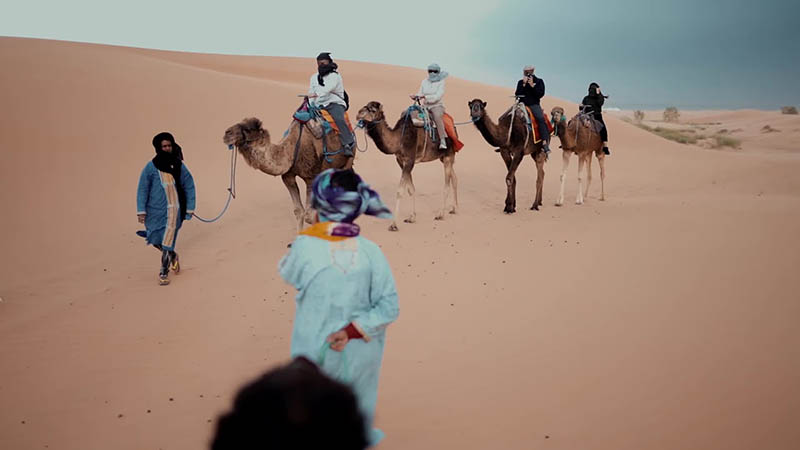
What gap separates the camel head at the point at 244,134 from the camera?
7.50 metres

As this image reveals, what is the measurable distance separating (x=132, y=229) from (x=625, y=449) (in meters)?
8.76

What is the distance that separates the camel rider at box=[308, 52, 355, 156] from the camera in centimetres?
877

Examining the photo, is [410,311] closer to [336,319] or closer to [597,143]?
[336,319]

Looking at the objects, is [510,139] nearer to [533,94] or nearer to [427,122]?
[533,94]

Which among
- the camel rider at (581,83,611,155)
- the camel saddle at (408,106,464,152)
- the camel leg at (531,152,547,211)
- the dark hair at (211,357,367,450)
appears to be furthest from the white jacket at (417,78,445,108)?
the dark hair at (211,357,367,450)

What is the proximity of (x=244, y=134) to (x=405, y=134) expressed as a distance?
316cm

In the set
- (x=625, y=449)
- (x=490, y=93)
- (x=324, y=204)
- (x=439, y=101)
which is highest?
(x=490, y=93)

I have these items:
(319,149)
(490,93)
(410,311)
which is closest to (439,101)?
(319,149)

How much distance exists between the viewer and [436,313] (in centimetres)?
597

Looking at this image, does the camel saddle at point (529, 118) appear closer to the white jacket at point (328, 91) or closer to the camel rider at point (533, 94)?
the camel rider at point (533, 94)

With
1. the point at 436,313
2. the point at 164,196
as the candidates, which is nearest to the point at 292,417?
the point at 436,313

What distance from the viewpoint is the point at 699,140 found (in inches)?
1130

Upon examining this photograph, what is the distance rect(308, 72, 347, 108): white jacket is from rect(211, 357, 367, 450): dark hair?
26.1 feet

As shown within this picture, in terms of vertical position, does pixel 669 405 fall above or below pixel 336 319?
below
